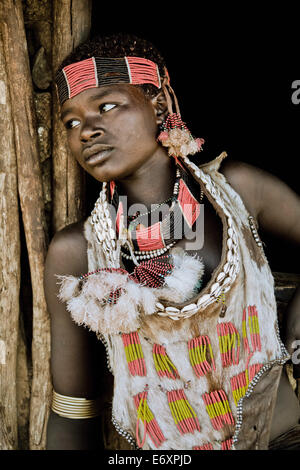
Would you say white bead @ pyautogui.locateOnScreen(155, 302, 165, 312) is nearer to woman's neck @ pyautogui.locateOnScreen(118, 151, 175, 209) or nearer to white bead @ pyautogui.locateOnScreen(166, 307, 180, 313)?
white bead @ pyautogui.locateOnScreen(166, 307, 180, 313)

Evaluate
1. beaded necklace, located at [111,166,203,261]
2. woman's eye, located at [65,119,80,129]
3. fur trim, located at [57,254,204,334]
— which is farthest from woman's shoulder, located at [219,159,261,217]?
woman's eye, located at [65,119,80,129]

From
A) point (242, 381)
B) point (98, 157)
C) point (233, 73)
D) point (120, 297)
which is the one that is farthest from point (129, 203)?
point (233, 73)

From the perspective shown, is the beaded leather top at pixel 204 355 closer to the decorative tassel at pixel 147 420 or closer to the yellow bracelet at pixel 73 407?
the decorative tassel at pixel 147 420

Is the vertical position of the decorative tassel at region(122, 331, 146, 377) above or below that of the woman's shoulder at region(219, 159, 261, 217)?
below

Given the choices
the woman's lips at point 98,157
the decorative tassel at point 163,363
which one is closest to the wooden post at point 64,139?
the woman's lips at point 98,157

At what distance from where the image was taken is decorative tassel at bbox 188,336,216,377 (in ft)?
6.32

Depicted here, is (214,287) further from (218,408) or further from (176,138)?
(176,138)

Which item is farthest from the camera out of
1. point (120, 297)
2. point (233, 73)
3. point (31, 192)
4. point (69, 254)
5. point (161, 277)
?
point (233, 73)

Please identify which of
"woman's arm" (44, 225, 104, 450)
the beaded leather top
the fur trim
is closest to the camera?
the fur trim

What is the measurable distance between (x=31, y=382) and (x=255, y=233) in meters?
1.46

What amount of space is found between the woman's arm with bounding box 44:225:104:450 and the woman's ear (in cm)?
63

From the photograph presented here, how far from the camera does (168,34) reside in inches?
131

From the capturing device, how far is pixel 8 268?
2.28m

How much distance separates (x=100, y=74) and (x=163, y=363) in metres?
1.26
